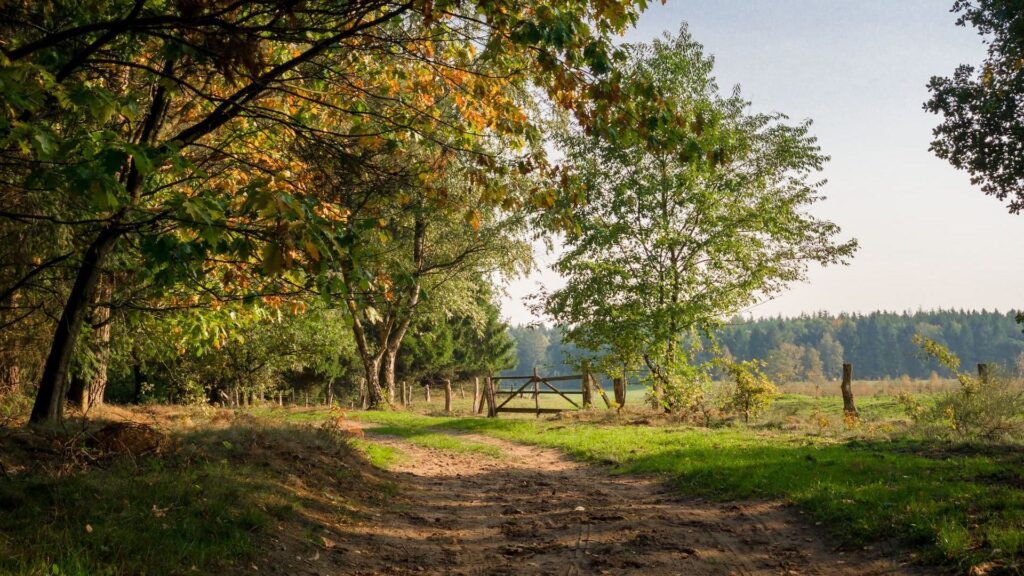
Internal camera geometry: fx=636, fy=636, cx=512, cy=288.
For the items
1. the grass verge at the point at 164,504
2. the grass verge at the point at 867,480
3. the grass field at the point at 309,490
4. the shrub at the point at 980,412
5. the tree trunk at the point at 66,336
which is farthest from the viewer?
the shrub at the point at 980,412

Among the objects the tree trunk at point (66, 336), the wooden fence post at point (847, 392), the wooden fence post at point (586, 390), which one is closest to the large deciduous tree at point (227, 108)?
the tree trunk at point (66, 336)

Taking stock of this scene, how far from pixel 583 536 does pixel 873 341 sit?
5612 inches

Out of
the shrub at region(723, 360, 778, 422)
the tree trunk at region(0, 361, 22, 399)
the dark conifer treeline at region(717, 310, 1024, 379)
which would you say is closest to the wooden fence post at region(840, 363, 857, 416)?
the shrub at region(723, 360, 778, 422)

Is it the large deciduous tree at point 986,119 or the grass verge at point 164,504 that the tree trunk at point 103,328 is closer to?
the grass verge at point 164,504

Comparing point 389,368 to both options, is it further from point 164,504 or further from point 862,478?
point 164,504

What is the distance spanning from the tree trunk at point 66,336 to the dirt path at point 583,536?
156 inches

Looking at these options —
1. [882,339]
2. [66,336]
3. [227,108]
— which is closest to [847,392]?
[227,108]

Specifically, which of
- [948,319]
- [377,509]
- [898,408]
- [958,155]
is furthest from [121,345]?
[948,319]

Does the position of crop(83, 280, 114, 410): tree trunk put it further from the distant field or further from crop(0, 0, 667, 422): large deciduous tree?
the distant field

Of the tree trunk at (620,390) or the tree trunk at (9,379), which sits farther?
the tree trunk at (620,390)

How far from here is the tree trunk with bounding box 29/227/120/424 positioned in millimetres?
7363

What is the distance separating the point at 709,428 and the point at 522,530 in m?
11.1

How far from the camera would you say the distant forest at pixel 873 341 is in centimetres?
12012

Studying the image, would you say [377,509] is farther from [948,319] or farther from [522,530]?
[948,319]
